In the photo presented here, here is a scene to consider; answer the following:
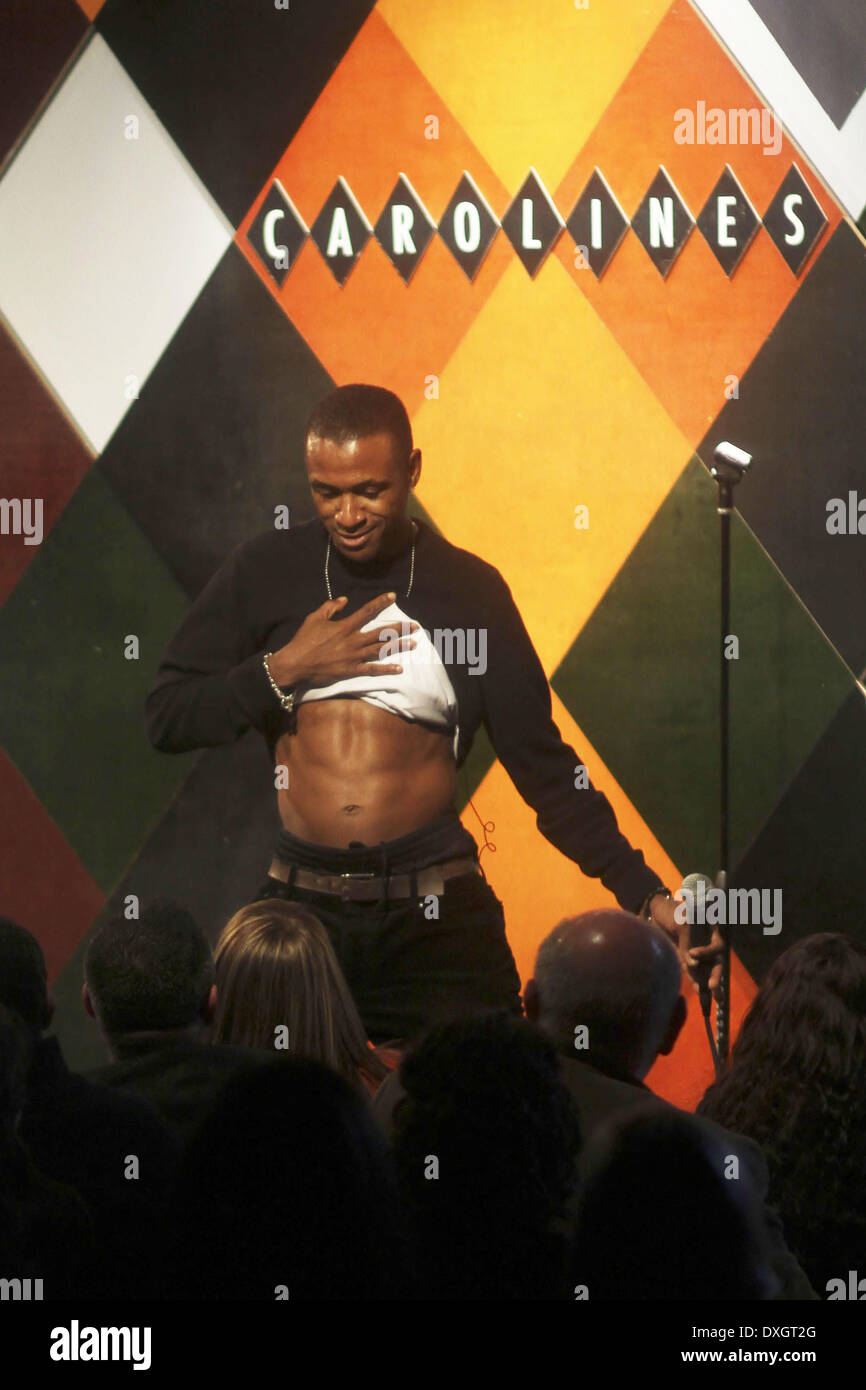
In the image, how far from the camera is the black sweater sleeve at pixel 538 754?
4027 millimetres

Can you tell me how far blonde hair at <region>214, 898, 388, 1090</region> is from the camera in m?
2.95

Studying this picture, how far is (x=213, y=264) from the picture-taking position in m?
4.17

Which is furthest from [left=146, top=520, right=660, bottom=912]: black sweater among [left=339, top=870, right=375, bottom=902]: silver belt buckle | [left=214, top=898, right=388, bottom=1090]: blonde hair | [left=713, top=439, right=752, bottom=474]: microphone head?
[left=214, top=898, right=388, bottom=1090]: blonde hair

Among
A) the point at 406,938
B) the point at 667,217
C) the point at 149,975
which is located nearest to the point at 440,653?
the point at 406,938

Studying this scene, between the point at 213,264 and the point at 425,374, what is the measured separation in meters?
0.61

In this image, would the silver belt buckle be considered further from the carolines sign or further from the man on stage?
the carolines sign

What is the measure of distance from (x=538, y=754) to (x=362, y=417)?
930mm

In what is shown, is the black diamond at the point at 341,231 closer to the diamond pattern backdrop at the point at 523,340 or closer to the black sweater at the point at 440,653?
the diamond pattern backdrop at the point at 523,340

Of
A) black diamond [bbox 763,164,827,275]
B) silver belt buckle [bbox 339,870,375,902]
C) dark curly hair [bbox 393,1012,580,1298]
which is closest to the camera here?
dark curly hair [bbox 393,1012,580,1298]

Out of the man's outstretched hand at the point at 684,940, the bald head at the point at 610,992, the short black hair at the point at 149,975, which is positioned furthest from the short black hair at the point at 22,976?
the man's outstretched hand at the point at 684,940

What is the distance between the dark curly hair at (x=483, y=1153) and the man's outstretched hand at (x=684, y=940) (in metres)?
2.06

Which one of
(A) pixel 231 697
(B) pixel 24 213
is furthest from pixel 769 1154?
(B) pixel 24 213

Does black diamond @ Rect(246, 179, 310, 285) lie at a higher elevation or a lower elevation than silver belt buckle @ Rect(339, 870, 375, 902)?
higher

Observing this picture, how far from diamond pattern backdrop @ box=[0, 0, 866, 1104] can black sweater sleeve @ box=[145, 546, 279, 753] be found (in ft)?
0.25
